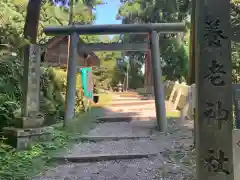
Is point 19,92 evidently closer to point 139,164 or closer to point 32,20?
point 32,20

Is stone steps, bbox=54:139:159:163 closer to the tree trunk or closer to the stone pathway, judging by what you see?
the stone pathway

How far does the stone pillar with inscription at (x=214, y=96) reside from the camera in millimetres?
3064

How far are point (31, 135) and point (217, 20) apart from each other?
405cm

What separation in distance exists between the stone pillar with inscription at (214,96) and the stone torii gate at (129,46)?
15.3 feet

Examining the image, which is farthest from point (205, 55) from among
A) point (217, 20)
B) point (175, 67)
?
point (175, 67)

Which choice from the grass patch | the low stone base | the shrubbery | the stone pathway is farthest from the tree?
the low stone base

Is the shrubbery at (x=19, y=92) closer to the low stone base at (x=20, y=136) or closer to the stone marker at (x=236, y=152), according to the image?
the low stone base at (x=20, y=136)

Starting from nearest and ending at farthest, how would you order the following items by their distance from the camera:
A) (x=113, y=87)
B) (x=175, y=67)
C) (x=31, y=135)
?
1. (x=31, y=135)
2. (x=175, y=67)
3. (x=113, y=87)

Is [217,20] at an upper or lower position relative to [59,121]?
upper

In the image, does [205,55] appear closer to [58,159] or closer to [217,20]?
[217,20]

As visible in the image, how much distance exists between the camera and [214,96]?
3.06 m

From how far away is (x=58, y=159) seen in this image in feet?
17.6

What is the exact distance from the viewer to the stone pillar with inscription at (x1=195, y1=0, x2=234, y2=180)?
3064 millimetres

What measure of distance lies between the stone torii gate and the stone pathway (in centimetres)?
73
